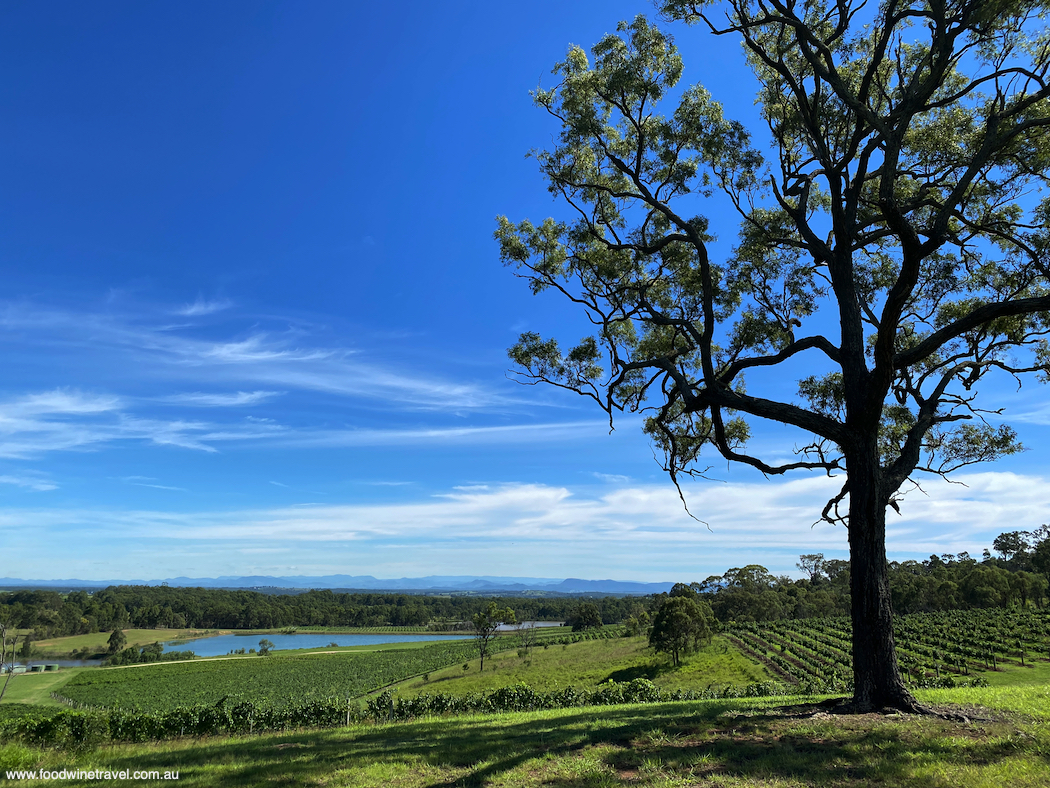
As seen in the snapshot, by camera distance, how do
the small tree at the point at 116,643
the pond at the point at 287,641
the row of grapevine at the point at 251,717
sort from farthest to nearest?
1. the pond at the point at 287,641
2. the small tree at the point at 116,643
3. the row of grapevine at the point at 251,717

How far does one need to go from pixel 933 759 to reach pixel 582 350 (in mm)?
10549

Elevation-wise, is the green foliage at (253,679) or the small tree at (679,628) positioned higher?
the small tree at (679,628)

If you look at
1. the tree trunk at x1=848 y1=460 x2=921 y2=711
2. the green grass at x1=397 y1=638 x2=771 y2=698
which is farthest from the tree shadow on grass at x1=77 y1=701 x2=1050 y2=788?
the green grass at x1=397 y1=638 x2=771 y2=698

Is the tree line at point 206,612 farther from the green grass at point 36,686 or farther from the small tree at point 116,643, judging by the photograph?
the green grass at point 36,686

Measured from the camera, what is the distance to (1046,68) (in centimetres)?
945

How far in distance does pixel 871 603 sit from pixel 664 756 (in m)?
4.74

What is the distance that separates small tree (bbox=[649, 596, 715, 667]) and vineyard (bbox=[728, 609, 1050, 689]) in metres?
4.82

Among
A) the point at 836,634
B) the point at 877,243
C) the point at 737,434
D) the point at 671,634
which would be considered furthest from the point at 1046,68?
the point at 836,634

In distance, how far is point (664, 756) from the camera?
6.06 meters

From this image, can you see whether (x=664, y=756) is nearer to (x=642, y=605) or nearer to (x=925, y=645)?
(x=925, y=645)

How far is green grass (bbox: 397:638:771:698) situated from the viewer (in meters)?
44.5

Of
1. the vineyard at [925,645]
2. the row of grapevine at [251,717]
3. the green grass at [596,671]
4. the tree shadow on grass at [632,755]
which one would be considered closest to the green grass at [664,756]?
the tree shadow on grass at [632,755]

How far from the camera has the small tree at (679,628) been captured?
2026 inches

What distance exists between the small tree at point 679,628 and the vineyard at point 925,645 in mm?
4822
